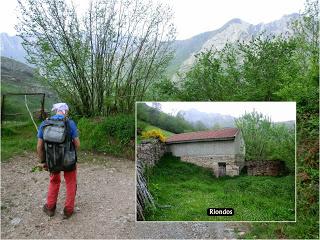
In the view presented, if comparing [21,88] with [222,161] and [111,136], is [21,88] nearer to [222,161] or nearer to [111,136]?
[111,136]

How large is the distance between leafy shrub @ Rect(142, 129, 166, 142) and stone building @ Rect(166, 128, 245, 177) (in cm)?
7

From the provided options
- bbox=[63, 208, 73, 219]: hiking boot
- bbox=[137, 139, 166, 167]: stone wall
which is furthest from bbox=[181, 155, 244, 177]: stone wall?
bbox=[63, 208, 73, 219]: hiking boot

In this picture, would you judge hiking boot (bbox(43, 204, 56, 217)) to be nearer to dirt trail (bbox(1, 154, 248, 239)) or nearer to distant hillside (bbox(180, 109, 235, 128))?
dirt trail (bbox(1, 154, 248, 239))

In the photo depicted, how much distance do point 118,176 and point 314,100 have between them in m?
2.97

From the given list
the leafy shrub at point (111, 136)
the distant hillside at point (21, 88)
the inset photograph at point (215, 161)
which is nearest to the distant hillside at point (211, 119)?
the inset photograph at point (215, 161)

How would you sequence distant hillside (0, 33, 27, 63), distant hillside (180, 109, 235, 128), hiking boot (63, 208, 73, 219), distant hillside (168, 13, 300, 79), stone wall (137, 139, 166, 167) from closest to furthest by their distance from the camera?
1. distant hillside (180, 109, 235, 128)
2. stone wall (137, 139, 166, 167)
3. hiking boot (63, 208, 73, 219)
4. distant hillside (0, 33, 27, 63)
5. distant hillside (168, 13, 300, 79)

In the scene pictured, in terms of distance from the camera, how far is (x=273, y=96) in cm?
695

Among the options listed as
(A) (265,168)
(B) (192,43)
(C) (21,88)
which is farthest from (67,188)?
(B) (192,43)

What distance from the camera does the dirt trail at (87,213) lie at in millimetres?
5297

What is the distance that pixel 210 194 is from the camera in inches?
186

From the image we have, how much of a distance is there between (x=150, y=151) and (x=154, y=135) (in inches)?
6.6

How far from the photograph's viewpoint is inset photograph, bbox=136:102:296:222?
465 centimetres

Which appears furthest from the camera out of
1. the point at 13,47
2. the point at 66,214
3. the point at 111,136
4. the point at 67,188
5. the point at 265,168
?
the point at 13,47

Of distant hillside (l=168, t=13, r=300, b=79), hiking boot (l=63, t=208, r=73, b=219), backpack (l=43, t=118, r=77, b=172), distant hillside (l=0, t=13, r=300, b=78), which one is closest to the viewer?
backpack (l=43, t=118, r=77, b=172)
